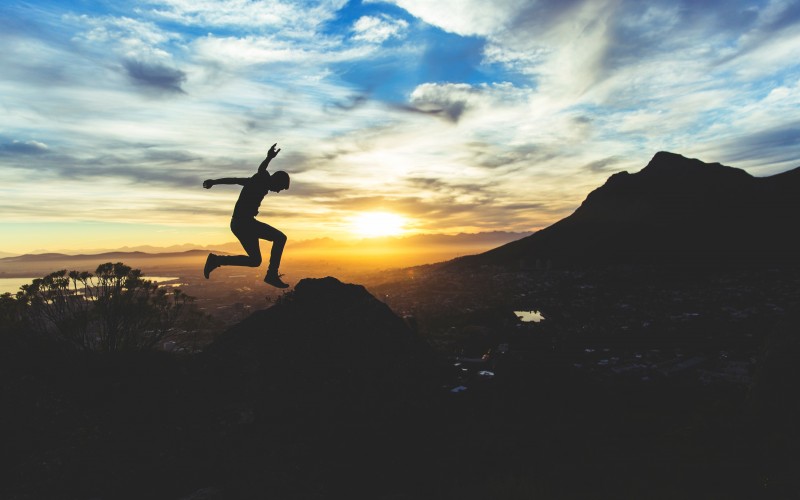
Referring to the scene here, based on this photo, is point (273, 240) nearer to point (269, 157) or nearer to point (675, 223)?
point (269, 157)

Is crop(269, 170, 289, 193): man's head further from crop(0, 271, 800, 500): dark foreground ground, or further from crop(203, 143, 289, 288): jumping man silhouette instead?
crop(0, 271, 800, 500): dark foreground ground

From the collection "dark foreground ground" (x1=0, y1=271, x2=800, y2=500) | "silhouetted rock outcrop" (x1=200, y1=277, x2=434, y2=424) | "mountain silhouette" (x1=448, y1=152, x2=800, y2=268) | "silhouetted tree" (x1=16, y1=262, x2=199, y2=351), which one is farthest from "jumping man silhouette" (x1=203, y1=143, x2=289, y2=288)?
"mountain silhouette" (x1=448, y1=152, x2=800, y2=268)

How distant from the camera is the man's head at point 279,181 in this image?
21.0ft

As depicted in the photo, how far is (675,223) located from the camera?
52.4 meters

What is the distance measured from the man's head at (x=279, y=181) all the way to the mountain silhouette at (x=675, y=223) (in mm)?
46115

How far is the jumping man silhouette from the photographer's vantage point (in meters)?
6.39

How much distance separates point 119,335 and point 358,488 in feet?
21.3

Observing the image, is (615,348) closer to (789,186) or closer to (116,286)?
(116,286)

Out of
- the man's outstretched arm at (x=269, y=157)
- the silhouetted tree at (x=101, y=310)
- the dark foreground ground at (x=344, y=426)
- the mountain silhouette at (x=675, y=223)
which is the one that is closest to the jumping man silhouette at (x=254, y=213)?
the man's outstretched arm at (x=269, y=157)

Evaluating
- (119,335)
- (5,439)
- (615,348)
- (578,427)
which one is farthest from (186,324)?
(615,348)

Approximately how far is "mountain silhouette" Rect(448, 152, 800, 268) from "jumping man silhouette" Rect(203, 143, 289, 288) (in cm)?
4600

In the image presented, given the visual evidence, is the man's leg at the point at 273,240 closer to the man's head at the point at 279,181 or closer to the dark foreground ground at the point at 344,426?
the man's head at the point at 279,181

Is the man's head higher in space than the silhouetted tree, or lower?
higher

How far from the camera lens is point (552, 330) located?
20141 mm
